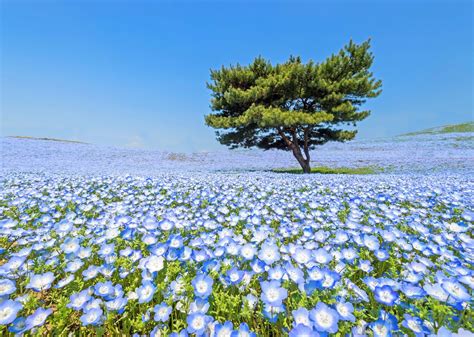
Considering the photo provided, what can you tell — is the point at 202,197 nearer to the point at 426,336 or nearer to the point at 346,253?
the point at 346,253

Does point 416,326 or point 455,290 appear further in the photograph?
point 455,290

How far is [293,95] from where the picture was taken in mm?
13578

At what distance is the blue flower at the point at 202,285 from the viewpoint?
59.2 inches

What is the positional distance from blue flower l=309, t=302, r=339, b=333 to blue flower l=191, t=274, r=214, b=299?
62 centimetres

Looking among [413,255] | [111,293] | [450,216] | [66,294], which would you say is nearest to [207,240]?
[111,293]

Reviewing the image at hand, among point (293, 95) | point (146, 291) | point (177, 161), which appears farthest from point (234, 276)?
point (177, 161)

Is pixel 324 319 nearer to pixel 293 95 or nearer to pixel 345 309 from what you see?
pixel 345 309

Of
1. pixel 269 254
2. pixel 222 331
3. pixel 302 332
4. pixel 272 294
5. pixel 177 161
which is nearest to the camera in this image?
pixel 302 332

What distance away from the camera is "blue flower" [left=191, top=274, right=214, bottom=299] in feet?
4.93

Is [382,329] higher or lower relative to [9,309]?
lower

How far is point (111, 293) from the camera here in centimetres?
165

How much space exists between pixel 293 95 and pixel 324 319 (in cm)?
1351

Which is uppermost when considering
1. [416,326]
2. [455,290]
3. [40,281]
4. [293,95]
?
[293,95]

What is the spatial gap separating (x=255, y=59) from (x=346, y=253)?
13.9 m
